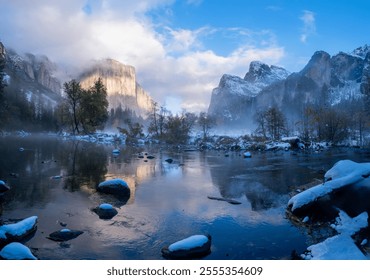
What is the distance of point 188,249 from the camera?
27.0 ft

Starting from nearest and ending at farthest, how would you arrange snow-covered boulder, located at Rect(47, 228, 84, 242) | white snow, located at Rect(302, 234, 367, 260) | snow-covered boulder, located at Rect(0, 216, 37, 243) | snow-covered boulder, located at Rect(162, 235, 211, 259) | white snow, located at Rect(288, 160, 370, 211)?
white snow, located at Rect(302, 234, 367, 260) → snow-covered boulder, located at Rect(162, 235, 211, 259) → snow-covered boulder, located at Rect(0, 216, 37, 243) → snow-covered boulder, located at Rect(47, 228, 84, 242) → white snow, located at Rect(288, 160, 370, 211)

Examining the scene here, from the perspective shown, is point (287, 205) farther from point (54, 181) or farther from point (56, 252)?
point (54, 181)

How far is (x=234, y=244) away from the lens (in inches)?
363

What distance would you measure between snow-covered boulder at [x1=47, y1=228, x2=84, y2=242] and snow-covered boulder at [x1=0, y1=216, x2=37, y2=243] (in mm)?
768

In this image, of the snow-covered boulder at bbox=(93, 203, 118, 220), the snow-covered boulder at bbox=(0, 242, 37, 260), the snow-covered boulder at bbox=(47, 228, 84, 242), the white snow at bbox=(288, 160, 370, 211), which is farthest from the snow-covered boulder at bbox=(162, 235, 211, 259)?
the white snow at bbox=(288, 160, 370, 211)

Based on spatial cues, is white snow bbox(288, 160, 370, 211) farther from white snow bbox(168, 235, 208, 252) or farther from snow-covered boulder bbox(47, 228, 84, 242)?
snow-covered boulder bbox(47, 228, 84, 242)

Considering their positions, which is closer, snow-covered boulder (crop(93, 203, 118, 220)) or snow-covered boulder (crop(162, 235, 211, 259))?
snow-covered boulder (crop(162, 235, 211, 259))

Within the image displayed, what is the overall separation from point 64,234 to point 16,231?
4.68ft

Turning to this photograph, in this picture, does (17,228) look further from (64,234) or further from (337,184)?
(337,184)

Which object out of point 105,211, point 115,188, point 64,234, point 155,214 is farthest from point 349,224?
point 115,188

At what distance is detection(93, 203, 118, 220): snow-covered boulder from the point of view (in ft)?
38.0

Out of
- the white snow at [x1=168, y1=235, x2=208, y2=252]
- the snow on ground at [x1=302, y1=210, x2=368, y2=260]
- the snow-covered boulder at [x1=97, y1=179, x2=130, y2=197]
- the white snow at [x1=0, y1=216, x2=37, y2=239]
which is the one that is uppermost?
the snow-covered boulder at [x1=97, y1=179, x2=130, y2=197]
